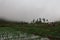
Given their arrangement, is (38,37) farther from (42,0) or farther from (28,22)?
(42,0)

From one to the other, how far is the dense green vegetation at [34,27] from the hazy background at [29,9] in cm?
12

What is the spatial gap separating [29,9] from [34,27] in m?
0.43

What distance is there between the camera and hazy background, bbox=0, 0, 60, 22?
379 cm

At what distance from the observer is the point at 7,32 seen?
3703 mm

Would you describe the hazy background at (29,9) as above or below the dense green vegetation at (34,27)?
above

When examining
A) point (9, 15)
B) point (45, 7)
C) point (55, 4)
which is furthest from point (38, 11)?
point (9, 15)

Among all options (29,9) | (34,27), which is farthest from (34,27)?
(29,9)

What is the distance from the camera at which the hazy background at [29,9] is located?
3.79m

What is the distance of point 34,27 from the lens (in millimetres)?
3785

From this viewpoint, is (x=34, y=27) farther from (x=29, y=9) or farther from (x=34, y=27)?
(x=29, y=9)

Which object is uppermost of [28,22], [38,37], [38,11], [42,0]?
[42,0]

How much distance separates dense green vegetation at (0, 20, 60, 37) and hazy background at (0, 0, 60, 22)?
12cm

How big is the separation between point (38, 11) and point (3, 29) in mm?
877

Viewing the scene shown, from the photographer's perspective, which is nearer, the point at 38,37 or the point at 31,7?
the point at 38,37
